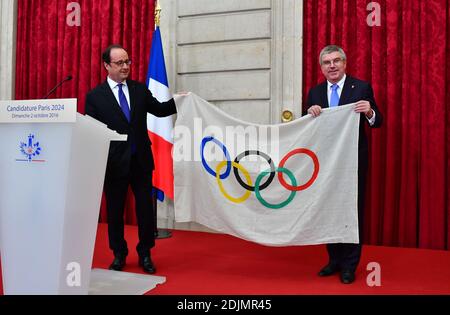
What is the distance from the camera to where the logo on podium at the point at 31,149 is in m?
1.55

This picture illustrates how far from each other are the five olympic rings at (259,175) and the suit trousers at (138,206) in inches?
15.4

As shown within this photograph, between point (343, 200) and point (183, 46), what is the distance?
224cm

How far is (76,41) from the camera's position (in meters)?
4.35

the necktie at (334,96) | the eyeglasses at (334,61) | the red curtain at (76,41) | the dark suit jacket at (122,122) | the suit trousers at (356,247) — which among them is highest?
the red curtain at (76,41)

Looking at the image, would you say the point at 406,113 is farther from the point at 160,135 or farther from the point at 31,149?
the point at 31,149

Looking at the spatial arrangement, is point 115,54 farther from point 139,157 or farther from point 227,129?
point 227,129

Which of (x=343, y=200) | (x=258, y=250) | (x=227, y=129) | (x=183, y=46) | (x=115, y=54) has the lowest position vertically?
(x=258, y=250)

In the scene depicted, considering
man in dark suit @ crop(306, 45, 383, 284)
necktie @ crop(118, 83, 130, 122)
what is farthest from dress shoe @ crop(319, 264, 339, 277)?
necktie @ crop(118, 83, 130, 122)

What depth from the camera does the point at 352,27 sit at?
336 cm

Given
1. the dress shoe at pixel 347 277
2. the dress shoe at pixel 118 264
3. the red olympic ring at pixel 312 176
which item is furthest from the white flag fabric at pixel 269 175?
the dress shoe at pixel 118 264

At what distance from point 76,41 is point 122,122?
7.86 feet

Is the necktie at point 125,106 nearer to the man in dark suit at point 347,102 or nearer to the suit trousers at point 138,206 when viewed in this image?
the suit trousers at point 138,206

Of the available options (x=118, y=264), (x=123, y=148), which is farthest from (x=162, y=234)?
(x=123, y=148)

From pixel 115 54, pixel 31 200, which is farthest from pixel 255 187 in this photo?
pixel 31 200
